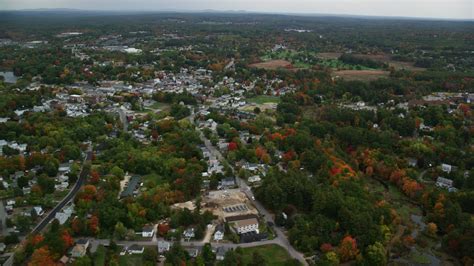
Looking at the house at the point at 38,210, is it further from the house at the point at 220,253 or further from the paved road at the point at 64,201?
the house at the point at 220,253

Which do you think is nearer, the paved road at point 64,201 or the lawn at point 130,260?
the lawn at point 130,260

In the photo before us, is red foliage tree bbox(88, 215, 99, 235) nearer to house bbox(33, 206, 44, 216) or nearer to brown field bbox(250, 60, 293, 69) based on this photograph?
house bbox(33, 206, 44, 216)

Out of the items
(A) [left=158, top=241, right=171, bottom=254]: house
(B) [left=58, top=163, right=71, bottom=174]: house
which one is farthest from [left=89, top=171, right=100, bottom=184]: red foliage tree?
(A) [left=158, top=241, right=171, bottom=254]: house

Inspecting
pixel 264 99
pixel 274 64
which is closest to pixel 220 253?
pixel 264 99

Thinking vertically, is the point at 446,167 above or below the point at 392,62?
below

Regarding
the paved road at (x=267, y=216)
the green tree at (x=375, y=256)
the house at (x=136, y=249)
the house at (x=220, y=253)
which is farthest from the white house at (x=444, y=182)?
the house at (x=136, y=249)

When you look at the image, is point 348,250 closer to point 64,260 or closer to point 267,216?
point 267,216

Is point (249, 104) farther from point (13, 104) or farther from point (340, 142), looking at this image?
point (13, 104)
